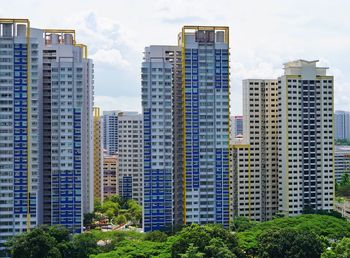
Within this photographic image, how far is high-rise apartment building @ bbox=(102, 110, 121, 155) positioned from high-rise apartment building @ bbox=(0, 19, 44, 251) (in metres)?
35.1

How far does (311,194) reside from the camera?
1639 inches

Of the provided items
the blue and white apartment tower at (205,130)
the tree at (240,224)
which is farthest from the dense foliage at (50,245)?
the tree at (240,224)

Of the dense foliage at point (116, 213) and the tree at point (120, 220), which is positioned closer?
the dense foliage at point (116, 213)

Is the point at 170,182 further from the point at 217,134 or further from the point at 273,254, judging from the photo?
the point at 273,254

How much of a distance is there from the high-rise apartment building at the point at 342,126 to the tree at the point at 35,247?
286ft

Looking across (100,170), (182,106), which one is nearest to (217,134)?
(182,106)

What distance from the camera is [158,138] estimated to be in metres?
36.7

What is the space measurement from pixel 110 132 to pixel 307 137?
1378 inches

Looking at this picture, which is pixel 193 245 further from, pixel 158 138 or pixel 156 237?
Result: pixel 158 138

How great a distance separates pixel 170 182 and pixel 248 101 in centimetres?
1082

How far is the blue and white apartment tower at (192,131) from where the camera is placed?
3656 cm

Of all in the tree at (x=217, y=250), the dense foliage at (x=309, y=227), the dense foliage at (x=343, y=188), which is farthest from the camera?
the dense foliage at (x=343, y=188)

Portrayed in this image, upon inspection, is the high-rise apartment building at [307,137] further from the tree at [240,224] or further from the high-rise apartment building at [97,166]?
the high-rise apartment building at [97,166]

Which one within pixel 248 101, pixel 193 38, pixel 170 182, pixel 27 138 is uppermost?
pixel 193 38
